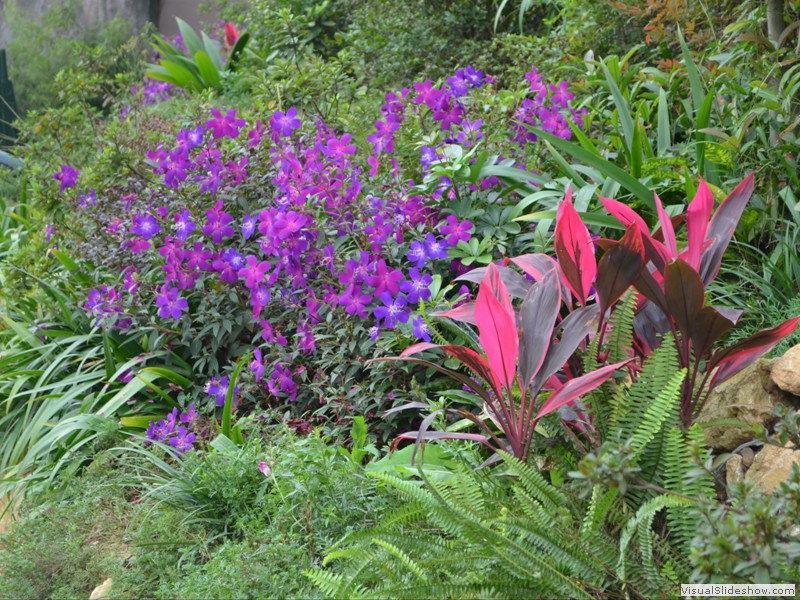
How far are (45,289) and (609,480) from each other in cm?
353

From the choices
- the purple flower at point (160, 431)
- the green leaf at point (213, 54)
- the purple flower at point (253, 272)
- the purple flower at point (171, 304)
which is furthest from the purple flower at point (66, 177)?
the green leaf at point (213, 54)

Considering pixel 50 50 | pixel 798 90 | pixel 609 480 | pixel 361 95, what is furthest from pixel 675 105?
pixel 50 50

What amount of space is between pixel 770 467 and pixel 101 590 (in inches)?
75.8

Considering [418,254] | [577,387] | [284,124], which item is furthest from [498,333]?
[284,124]

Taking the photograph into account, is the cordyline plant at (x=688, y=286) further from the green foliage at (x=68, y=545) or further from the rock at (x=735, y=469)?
the green foliage at (x=68, y=545)

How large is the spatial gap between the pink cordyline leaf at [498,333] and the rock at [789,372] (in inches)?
28.3

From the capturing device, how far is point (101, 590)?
8.00ft

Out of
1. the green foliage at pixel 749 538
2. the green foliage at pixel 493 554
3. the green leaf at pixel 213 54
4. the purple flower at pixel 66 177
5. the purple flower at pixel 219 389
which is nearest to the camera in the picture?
the green foliage at pixel 749 538

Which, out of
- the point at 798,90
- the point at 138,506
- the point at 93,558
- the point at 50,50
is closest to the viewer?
the point at 93,558

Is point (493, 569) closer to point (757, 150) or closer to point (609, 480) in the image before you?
point (609, 480)

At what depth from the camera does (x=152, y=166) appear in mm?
4352

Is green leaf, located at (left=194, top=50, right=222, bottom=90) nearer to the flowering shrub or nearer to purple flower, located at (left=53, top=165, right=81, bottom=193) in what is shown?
purple flower, located at (left=53, top=165, right=81, bottom=193)

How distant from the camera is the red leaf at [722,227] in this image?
7.41ft

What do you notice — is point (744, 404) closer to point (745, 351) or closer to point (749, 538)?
point (745, 351)
